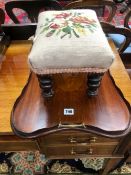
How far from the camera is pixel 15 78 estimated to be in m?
0.91

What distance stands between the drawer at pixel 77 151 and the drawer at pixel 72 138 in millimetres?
62

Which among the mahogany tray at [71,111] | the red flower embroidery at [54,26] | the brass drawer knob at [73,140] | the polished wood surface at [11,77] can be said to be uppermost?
the red flower embroidery at [54,26]

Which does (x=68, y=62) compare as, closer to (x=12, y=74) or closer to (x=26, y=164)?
(x=12, y=74)

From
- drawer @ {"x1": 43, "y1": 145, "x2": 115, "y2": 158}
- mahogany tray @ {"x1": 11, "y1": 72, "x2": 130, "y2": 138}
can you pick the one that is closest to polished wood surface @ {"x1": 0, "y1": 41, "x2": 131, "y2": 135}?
mahogany tray @ {"x1": 11, "y1": 72, "x2": 130, "y2": 138}

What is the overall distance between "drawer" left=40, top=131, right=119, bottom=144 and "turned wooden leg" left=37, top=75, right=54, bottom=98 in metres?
0.15

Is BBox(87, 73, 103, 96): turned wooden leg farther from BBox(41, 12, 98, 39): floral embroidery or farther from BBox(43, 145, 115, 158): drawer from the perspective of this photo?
BBox(43, 145, 115, 158): drawer

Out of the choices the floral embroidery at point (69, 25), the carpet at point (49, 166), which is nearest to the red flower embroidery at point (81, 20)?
the floral embroidery at point (69, 25)

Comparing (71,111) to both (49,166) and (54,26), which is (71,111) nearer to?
(54,26)

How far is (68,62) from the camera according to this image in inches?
20.9

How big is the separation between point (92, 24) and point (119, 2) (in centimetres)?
240

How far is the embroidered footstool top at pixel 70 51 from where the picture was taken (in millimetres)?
523

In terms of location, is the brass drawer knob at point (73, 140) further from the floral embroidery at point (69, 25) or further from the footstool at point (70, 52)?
the floral embroidery at point (69, 25)

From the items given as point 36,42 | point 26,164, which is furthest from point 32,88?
point 26,164

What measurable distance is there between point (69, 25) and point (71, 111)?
29 centimetres
